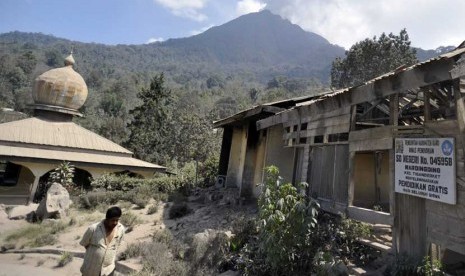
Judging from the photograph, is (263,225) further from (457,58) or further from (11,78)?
(11,78)

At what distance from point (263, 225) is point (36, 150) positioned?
18.8 meters

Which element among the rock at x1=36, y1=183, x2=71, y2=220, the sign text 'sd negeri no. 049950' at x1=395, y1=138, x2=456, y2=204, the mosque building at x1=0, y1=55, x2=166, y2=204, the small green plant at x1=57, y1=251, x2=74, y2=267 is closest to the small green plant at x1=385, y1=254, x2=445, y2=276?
the sign text 'sd negeri no. 049950' at x1=395, y1=138, x2=456, y2=204

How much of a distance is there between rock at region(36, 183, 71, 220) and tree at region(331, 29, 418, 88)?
35.4 meters

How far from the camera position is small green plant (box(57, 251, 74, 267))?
10742 mm

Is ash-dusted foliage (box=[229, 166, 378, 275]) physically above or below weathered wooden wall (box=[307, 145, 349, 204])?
below

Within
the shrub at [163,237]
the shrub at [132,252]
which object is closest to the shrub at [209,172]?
the shrub at [163,237]

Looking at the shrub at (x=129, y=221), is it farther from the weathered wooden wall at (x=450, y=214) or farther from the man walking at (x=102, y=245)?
the weathered wooden wall at (x=450, y=214)

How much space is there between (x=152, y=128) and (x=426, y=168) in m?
34.3

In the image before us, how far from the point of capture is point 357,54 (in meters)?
43.7

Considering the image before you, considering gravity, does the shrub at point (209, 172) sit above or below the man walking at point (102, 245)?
above

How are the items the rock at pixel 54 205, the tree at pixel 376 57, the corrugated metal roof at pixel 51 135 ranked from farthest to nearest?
the tree at pixel 376 57
the corrugated metal roof at pixel 51 135
the rock at pixel 54 205

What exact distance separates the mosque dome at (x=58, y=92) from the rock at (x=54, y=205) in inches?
439

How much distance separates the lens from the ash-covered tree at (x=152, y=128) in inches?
1417

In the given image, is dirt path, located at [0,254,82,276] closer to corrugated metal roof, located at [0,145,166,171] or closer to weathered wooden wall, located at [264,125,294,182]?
weathered wooden wall, located at [264,125,294,182]
